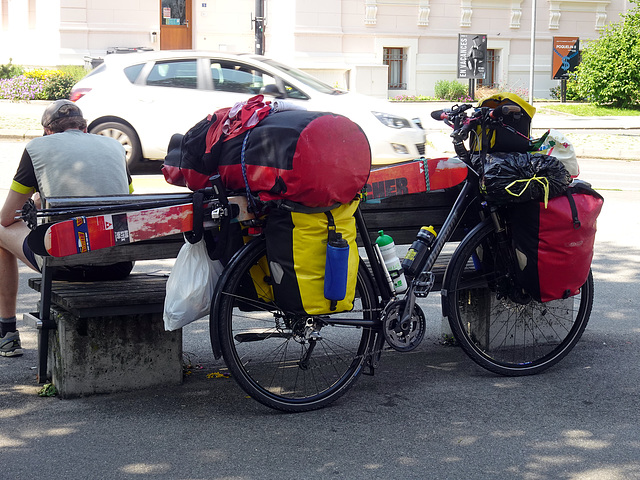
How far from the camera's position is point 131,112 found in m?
12.6

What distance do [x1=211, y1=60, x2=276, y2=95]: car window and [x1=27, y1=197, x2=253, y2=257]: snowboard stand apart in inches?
358

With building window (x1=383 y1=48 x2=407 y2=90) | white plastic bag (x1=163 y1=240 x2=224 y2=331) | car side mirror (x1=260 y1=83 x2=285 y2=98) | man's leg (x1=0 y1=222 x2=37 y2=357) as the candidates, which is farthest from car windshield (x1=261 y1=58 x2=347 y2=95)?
building window (x1=383 y1=48 x2=407 y2=90)

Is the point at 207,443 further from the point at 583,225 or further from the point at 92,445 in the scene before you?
the point at 583,225

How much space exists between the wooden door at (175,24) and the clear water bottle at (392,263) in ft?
83.5

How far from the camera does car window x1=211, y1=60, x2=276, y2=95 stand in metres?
13.0

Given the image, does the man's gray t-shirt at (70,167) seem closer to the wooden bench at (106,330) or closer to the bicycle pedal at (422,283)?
the wooden bench at (106,330)

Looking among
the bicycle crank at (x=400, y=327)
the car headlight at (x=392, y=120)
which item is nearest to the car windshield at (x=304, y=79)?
the car headlight at (x=392, y=120)

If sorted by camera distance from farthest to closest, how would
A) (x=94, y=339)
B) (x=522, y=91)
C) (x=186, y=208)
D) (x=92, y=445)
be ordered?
(x=522, y=91)
(x=94, y=339)
(x=186, y=208)
(x=92, y=445)

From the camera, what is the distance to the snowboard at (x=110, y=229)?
394 cm

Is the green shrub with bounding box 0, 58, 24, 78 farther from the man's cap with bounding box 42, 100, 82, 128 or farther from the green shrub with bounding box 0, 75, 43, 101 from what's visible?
the man's cap with bounding box 42, 100, 82, 128

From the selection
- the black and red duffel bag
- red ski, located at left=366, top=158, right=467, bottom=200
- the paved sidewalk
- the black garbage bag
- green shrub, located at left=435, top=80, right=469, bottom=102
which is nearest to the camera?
the black and red duffel bag

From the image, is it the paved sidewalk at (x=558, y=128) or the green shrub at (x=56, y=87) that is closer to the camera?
the paved sidewalk at (x=558, y=128)

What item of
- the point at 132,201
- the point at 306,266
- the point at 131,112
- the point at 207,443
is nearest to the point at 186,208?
the point at 132,201

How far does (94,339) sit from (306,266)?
116 cm
